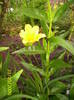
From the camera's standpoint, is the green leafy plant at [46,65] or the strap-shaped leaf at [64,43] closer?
the strap-shaped leaf at [64,43]

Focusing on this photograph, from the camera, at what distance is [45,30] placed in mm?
1148

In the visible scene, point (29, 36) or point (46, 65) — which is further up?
point (29, 36)

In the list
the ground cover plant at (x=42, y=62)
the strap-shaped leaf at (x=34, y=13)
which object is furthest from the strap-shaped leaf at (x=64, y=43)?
the strap-shaped leaf at (x=34, y=13)

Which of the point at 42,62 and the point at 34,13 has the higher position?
the point at 34,13

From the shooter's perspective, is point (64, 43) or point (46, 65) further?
point (46, 65)

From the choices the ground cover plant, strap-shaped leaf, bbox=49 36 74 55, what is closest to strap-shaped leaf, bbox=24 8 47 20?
the ground cover plant

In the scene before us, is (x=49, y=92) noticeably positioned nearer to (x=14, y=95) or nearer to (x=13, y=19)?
(x=14, y=95)

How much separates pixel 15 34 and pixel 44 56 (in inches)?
48.4

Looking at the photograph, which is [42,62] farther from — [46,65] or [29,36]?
[29,36]

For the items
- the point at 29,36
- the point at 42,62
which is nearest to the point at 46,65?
the point at 42,62

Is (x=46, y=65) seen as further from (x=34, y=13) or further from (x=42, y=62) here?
(x=34, y=13)

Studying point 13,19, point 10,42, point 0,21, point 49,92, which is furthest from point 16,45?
point 49,92

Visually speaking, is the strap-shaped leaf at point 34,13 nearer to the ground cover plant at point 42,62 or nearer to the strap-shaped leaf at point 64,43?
the ground cover plant at point 42,62

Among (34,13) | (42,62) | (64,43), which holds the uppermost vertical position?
(34,13)
